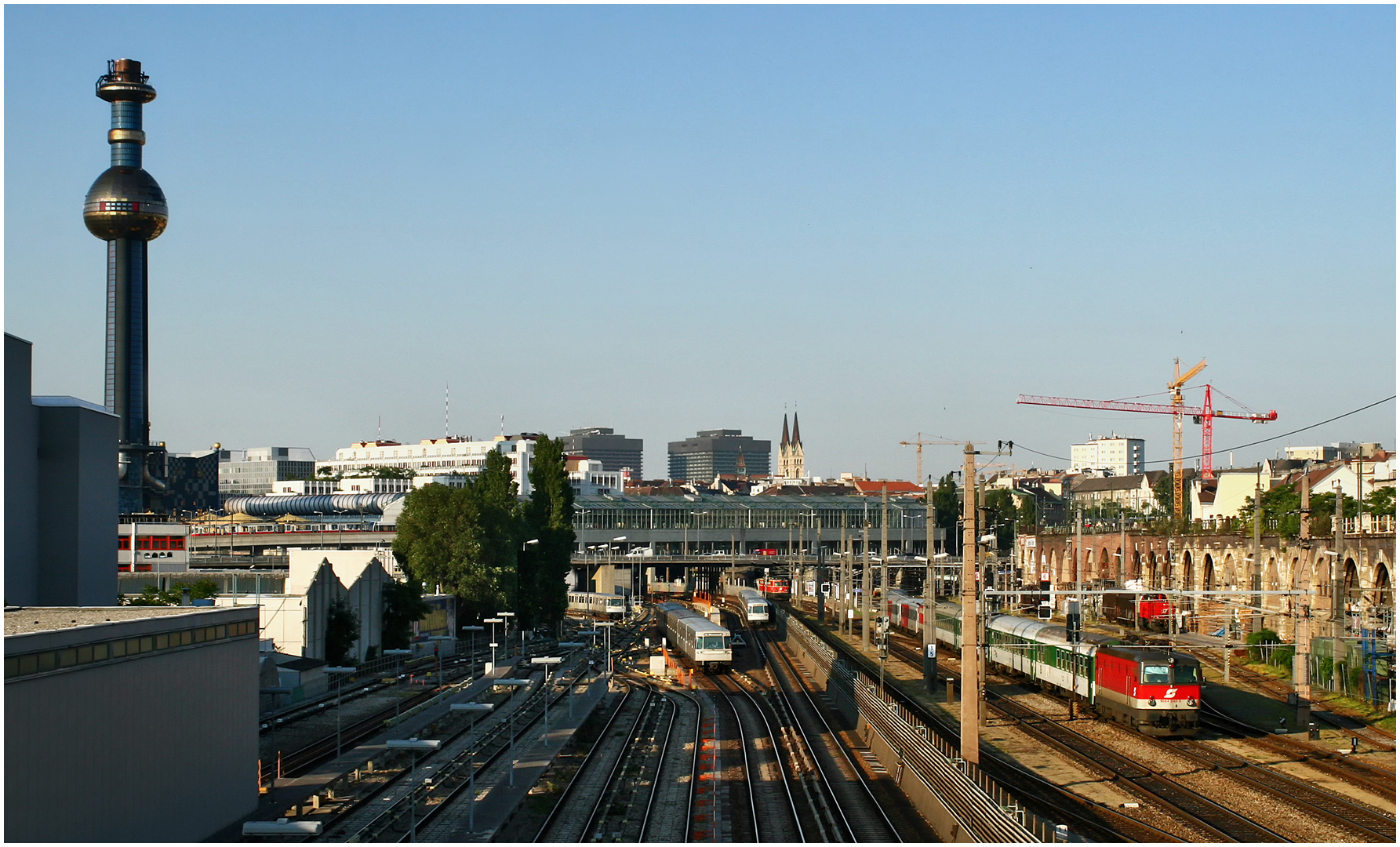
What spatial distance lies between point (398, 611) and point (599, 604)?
53.8m

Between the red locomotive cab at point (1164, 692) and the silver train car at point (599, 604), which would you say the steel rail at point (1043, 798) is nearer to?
the red locomotive cab at point (1164, 692)

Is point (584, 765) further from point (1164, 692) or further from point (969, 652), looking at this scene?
point (1164, 692)

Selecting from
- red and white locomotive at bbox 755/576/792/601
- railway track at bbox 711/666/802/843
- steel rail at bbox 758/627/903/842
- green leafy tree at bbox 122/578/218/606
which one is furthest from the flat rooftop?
red and white locomotive at bbox 755/576/792/601

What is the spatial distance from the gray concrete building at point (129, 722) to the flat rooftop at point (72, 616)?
0.06 m

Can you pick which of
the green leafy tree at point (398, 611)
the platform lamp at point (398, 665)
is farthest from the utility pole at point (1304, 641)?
the green leafy tree at point (398, 611)

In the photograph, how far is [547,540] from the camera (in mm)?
92375

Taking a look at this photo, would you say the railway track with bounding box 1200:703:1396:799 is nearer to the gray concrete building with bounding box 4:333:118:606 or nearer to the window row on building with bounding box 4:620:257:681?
the window row on building with bounding box 4:620:257:681

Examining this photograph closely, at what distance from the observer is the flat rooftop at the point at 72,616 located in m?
29.5

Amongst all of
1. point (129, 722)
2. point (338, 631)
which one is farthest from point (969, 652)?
point (338, 631)

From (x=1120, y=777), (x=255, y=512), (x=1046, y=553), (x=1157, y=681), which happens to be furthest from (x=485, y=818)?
(x=255, y=512)

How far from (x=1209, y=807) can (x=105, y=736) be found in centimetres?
2510

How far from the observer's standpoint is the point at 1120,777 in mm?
37406

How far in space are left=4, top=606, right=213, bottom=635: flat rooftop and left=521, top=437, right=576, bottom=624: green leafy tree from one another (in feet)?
190

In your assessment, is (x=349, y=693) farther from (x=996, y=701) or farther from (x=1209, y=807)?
(x=1209, y=807)
